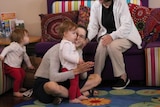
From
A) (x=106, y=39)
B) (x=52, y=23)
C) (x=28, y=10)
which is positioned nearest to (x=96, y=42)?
(x=106, y=39)

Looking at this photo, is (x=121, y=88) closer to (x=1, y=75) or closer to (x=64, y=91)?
(x=64, y=91)

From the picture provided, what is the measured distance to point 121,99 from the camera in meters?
2.56

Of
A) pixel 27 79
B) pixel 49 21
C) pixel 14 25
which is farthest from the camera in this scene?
pixel 14 25

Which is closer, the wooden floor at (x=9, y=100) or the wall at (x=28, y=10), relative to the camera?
the wooden floor at (x=9, y=100)

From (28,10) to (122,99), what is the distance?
1.98 metres

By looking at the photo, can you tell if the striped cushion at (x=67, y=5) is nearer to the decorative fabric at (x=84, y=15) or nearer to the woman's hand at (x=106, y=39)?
the decorative fabric at (x=84, y=15)

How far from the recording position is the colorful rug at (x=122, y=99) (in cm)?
246

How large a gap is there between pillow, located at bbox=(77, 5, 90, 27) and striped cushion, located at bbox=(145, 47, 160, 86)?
78 centimetres

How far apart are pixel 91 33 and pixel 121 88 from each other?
24.3 inches

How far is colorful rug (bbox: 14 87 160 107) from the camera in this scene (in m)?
2.46

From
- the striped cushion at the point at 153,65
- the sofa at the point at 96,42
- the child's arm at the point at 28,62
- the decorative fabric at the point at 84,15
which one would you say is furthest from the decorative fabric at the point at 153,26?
the child's arm at the point at 28,62

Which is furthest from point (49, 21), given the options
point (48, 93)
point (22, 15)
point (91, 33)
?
point (48, 93)

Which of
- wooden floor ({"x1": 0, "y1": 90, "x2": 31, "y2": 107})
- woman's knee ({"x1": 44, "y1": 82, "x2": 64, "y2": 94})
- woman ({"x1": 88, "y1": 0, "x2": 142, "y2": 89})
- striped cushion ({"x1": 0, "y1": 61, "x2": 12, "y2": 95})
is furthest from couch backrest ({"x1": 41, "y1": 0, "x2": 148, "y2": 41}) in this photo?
woman's knee ({"x1": 44, "y1": 82, "x2": 64, "y2": 94})

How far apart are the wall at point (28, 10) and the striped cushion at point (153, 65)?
5.29 ft
